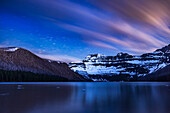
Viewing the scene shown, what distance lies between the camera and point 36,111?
17109 millimetres

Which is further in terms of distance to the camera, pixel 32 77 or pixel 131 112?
pixel 32 77

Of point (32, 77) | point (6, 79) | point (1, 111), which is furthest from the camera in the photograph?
point (32, 77)

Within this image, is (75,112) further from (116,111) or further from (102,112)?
(116,111)

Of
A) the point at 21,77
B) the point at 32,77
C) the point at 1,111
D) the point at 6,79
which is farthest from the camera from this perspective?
the point at 32,77

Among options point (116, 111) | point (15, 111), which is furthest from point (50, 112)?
point (116, 111)

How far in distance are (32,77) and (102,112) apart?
580 feet

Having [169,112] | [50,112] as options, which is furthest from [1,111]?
[169,112]

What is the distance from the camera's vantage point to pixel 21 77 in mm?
168125

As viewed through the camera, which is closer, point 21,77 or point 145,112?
point 145,112

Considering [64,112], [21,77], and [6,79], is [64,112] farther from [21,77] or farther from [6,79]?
[21,77]

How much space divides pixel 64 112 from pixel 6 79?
5620 inches

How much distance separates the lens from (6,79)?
480 feet

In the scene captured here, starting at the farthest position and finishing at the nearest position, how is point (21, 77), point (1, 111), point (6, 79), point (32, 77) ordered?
point (32, 77), point (21, 77), point (6, 79), point (1, 111)

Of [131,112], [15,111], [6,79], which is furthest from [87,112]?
[6,79]
